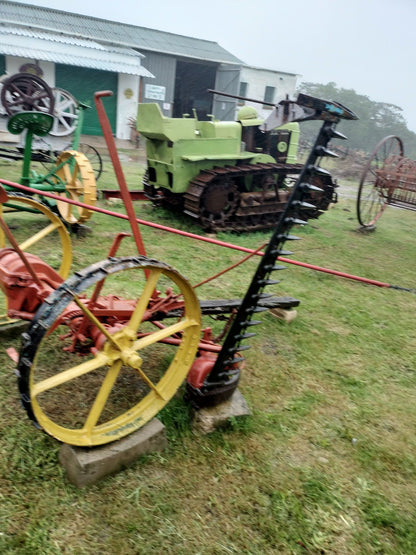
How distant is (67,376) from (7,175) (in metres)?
7.40

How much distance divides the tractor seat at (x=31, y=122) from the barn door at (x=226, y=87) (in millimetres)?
18803

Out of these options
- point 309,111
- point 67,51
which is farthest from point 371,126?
point 309,111

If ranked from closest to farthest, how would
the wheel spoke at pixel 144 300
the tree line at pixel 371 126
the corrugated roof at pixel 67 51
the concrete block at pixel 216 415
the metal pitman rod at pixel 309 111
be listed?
1. the metal pitman rod at pixel 309 111
2. the wheel spoke at pixel 144 300
3. the concrete block at pixel 216 415
4. the corrugated roof at pixel 67 51
5. the tree line at pixel 371 126

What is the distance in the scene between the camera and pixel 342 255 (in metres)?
6.73

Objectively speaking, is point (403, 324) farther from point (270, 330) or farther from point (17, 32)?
point (17, 32)

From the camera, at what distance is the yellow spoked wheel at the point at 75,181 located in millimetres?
5117

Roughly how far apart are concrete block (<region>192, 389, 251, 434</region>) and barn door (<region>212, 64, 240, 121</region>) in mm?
21471

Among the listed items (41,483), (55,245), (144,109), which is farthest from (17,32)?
(41,483)

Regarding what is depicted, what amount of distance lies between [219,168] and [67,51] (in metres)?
13.1

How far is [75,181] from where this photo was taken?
18.0 feet

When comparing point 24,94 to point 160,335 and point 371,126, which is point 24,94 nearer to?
point 160,335

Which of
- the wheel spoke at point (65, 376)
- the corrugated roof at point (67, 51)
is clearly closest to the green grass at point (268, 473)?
the wheel spoke at point (65, 376)

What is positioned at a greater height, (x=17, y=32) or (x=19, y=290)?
(x=17, y=32)

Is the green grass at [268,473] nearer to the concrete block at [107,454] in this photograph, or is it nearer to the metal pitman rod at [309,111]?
the concrete block at [107,454]
